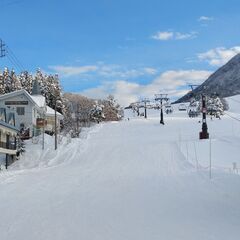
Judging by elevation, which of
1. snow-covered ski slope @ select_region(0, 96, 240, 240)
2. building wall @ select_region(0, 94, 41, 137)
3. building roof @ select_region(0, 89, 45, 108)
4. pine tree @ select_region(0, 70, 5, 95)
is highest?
pine tree @ select_region(0, 70, 5, 95)

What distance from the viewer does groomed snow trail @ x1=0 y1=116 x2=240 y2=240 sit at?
12461mm

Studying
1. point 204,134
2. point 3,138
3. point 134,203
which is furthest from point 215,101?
point 134,203

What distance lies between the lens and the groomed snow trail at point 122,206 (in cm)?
1246

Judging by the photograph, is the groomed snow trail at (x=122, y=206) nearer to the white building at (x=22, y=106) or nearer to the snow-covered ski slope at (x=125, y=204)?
the snow-covered ski slope at (x=125, y=204)

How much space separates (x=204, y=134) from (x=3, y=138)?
23863 millimetres

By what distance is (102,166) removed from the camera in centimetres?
3597

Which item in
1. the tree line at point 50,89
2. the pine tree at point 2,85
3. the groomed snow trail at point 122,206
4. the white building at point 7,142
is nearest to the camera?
the groomed snow trail at point 122,206

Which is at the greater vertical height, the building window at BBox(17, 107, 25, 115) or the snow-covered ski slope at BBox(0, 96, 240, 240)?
the building window at BBox(17, 107, 25, 115)

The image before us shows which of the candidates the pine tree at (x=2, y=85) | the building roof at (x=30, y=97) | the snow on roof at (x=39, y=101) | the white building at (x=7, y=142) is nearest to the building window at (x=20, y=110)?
the building roof at (x=30, y=97)

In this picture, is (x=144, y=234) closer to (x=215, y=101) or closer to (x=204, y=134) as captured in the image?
(x=204, y=134)

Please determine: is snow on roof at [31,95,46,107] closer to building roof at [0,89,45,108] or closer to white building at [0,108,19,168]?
building roof at [0,89,45,108]

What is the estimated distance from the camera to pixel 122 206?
17094mm

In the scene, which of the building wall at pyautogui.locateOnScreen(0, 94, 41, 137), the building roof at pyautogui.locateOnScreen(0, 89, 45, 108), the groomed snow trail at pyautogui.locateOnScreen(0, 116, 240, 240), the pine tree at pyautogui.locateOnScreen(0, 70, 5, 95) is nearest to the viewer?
the groomed snow trail at pyautogui.locateOnScreen(0, 116, 240, 240)

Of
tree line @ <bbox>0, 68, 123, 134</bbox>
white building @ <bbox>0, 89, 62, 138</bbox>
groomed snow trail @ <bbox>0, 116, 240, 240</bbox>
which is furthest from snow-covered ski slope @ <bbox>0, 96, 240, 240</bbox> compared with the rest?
tree line @ <bbox>0, 68, 123, 134</bbox>
